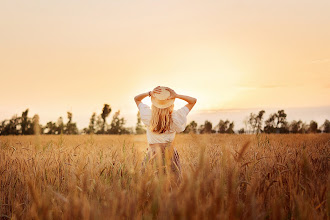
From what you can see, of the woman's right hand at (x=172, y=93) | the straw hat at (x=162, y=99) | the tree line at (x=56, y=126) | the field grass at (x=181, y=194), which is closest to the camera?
the field grass at (x=181, y=194)

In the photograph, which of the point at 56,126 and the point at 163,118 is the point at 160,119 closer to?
the point at 163,118

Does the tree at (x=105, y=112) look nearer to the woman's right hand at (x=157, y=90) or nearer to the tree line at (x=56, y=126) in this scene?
the tree line at (x=56, y=126)

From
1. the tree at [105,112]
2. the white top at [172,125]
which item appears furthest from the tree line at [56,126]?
the white top at [172,125]

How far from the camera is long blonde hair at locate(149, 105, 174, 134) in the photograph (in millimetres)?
4344

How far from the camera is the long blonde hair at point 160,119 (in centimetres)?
434

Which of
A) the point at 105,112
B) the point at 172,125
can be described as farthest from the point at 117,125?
the point at 172,125

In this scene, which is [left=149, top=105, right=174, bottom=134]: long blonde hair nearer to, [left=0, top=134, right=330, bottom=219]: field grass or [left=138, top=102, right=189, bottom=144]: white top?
[left=138, top=102, right=189, bottom=144]: white top

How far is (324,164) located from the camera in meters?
4.25

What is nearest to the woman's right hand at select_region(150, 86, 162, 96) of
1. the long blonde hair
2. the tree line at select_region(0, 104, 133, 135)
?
the long blonde hair

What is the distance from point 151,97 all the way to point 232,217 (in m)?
3.12

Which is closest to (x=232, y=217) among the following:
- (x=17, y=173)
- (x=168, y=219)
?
(x=168, y=219)

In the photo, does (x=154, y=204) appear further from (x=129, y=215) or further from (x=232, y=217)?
(x=232, y=217)

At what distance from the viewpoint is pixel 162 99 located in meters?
4.32

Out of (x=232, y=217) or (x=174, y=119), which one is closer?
(x=232, y=217)
